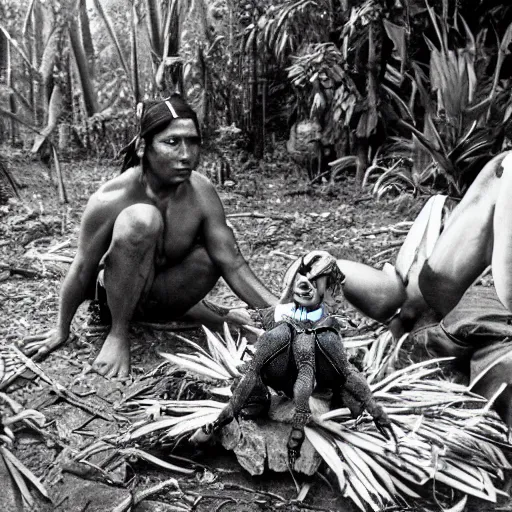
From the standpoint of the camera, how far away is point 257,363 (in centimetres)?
216

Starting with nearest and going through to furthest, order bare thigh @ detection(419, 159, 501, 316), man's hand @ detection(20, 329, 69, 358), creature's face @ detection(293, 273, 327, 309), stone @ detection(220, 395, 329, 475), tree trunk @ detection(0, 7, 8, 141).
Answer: creature's face @ detection(293, 273, 327, 309)
stone @ detection(220, 395, 329, 475)
bare thigh @ detection(419, 159, 501, 316)
man's hand @ detection(20, 329, 69, 358)
tree trunk @ detection(0, 7, 8, 141)

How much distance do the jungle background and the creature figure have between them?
1739mm

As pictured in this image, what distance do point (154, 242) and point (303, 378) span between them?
1.04 metres

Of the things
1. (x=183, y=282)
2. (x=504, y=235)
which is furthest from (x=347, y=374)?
(x=183, y=282)

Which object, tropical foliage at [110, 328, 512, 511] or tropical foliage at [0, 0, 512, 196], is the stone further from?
tropical foliage at [0, 0, 512, 196]

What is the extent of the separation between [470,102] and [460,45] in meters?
0.42

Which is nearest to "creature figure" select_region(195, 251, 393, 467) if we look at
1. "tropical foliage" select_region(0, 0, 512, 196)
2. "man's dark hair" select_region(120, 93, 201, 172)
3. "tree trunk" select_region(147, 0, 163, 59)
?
"man's dark hair" select_region(120, 93, 201, 172)

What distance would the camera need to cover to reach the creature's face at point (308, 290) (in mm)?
2123

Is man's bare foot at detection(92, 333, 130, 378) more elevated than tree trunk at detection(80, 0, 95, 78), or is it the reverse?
tree trunk at detection(80, 0, 95, 78)

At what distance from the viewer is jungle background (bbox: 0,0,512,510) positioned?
170 inches

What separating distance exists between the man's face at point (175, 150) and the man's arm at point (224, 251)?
0.22 metres

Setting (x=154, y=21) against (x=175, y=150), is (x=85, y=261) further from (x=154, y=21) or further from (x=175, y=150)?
(x=154, y=21)

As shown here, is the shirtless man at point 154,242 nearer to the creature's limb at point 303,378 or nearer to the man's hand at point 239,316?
the man's hand at point 239,316

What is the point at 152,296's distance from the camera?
3195mm
